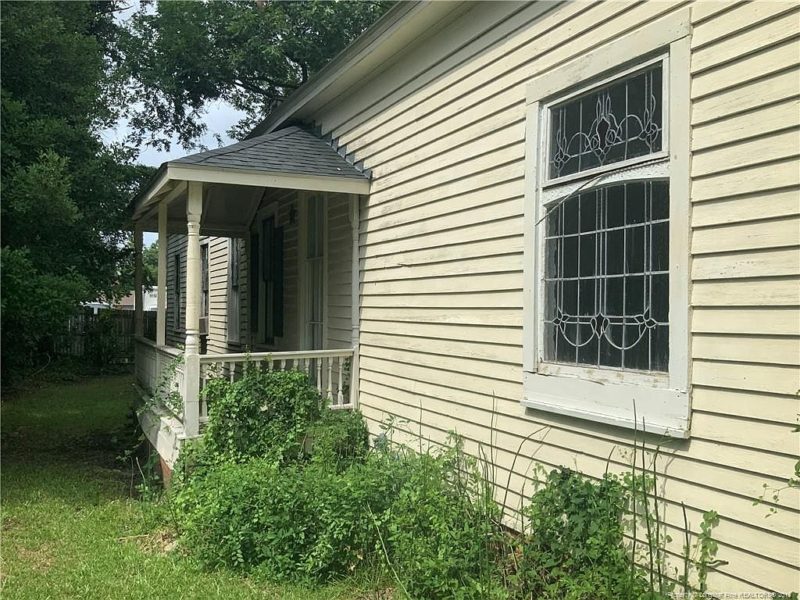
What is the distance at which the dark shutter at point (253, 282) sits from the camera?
11.9 metres

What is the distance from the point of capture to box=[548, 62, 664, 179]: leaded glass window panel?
3.90m

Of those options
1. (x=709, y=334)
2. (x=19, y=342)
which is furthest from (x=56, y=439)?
(x=709, y=334)

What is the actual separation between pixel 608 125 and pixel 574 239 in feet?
2.46

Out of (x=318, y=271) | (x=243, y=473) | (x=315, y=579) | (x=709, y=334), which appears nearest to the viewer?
Answer: (x=709, y=334)

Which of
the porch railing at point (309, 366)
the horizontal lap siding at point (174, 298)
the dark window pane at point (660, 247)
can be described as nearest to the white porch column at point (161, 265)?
the porch railing at point (309, 366)

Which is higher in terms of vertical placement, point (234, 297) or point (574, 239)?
point (574, 239)

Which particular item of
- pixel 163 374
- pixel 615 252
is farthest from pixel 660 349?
pixel 163 374

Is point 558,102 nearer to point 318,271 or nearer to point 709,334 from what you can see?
point 709,334

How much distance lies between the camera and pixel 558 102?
15.1 feet

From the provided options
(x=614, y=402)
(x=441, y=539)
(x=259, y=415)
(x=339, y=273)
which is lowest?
(x=441, y=539)

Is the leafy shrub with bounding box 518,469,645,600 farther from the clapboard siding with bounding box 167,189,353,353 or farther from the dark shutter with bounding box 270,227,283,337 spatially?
the dark shutter with bounding box 270,227,283,337

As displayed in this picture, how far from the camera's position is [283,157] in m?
7.41

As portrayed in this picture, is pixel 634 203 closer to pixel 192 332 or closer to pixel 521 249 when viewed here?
pixel 521 249

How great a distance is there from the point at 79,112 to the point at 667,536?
9231mm
